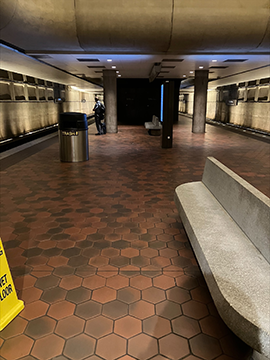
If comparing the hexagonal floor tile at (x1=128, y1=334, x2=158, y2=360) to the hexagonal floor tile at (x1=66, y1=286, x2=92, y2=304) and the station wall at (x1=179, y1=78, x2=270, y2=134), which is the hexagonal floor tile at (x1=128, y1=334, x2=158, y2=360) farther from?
the station wall at (x1=179, y1=78, x2=270, y2=134)

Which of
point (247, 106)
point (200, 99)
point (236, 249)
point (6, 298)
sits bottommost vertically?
point (6, 298)

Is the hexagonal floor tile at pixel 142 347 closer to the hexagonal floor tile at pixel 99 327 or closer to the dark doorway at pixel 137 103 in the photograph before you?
the hexagonal floor tile at pixel 99 327

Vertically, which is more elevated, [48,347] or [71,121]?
[71,121]

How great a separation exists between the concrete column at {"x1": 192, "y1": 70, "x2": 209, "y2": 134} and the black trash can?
9625 mm

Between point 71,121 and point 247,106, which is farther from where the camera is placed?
point 247,106

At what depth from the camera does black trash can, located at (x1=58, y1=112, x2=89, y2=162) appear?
313 inches

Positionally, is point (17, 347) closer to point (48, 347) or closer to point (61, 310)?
point (48, 347)

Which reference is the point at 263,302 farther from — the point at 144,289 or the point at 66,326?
the point at 66,326

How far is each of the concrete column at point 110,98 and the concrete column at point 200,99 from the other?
182 inches

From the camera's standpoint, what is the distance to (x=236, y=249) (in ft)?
8.41

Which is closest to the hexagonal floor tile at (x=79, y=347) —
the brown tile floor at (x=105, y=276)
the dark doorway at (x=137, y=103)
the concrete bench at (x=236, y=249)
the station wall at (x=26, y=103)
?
the brown tile floor at (x=105, y=276)

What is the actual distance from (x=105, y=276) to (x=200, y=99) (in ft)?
48.3

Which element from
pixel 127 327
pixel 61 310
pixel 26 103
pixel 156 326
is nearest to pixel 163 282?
pixel 156 326

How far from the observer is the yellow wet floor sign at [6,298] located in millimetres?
2311
